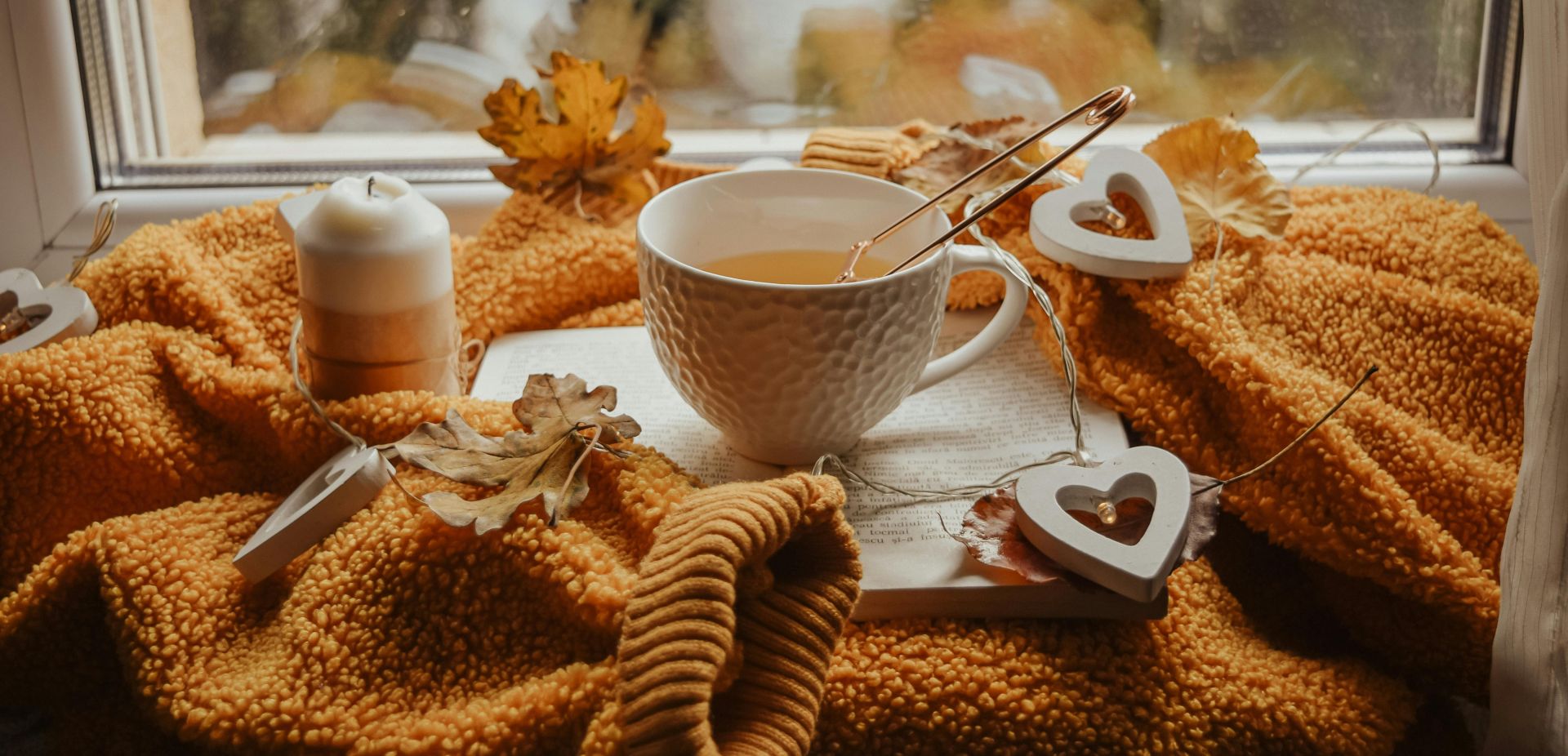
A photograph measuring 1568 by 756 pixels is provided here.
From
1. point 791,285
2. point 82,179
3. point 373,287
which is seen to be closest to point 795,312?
point 791,285

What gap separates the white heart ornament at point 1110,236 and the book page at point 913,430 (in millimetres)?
82

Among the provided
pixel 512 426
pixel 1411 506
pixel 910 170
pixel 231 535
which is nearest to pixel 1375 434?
pixel 1411 506

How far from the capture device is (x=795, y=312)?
1.61ft

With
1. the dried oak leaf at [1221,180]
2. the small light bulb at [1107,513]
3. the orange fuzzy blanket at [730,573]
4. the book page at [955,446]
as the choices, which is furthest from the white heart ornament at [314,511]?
the dried oak leaf at [1221,180]

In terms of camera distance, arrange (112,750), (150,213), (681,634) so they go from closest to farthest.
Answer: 1. (681,634)
2. (112,750)
3. (150,213)

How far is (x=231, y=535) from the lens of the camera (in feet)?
1.84

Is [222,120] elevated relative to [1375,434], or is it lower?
elevated

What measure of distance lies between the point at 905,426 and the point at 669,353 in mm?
163

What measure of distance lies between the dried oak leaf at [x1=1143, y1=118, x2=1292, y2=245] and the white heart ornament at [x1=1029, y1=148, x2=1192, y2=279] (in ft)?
0.08

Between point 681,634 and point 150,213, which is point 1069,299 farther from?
point 150,213

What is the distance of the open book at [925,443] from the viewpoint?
52cm

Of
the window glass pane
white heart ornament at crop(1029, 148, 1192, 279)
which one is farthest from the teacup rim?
the window glass pane

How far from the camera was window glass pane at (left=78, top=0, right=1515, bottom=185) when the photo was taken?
2.80ft

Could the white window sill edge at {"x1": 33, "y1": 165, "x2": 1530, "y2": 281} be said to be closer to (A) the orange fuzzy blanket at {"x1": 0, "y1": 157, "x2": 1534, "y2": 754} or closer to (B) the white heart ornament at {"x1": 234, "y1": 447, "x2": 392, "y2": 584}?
(A) the orange fuzzy blanket at {"x1": 0, "y1": 157, "x2": 1534, "y2": 754}
